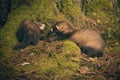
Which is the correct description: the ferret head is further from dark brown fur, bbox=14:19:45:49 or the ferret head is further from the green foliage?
dark brown fur, bbox=14:19:45:49

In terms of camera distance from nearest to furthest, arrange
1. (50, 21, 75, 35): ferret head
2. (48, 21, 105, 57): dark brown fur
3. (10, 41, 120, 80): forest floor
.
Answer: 1. (10, 41, 120, 80): forest floor
2. (48, 21, 105, 57): dark brown fur
3. (50, 21, 75, 35): ferret head

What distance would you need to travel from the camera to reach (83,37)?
8.34 meters

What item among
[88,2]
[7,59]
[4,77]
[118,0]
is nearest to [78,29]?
[88,2]

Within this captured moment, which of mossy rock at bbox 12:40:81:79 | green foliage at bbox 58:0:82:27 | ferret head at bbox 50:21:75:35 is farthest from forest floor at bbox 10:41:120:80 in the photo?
green foliage at bbox 58:0:82:27

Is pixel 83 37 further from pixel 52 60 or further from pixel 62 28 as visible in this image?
pixel 52 60

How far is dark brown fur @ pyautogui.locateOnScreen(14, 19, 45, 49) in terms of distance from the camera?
789cm

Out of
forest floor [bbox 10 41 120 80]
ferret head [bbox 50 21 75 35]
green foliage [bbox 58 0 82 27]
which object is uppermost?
green foliage [bbox 58 0 82 27]

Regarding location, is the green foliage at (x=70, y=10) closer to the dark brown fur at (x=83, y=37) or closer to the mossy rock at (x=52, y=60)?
the dark brown fur at (x=83, y=37)

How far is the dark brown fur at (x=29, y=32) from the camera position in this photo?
7.89 meters

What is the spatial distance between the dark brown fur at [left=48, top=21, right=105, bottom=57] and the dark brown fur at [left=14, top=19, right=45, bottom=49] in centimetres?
39

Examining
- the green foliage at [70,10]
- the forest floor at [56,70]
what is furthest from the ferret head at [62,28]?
the forest floor at [56,70]

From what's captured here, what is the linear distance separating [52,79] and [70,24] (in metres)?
2.37

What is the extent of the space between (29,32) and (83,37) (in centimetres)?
150

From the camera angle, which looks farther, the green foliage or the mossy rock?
the green foliage
